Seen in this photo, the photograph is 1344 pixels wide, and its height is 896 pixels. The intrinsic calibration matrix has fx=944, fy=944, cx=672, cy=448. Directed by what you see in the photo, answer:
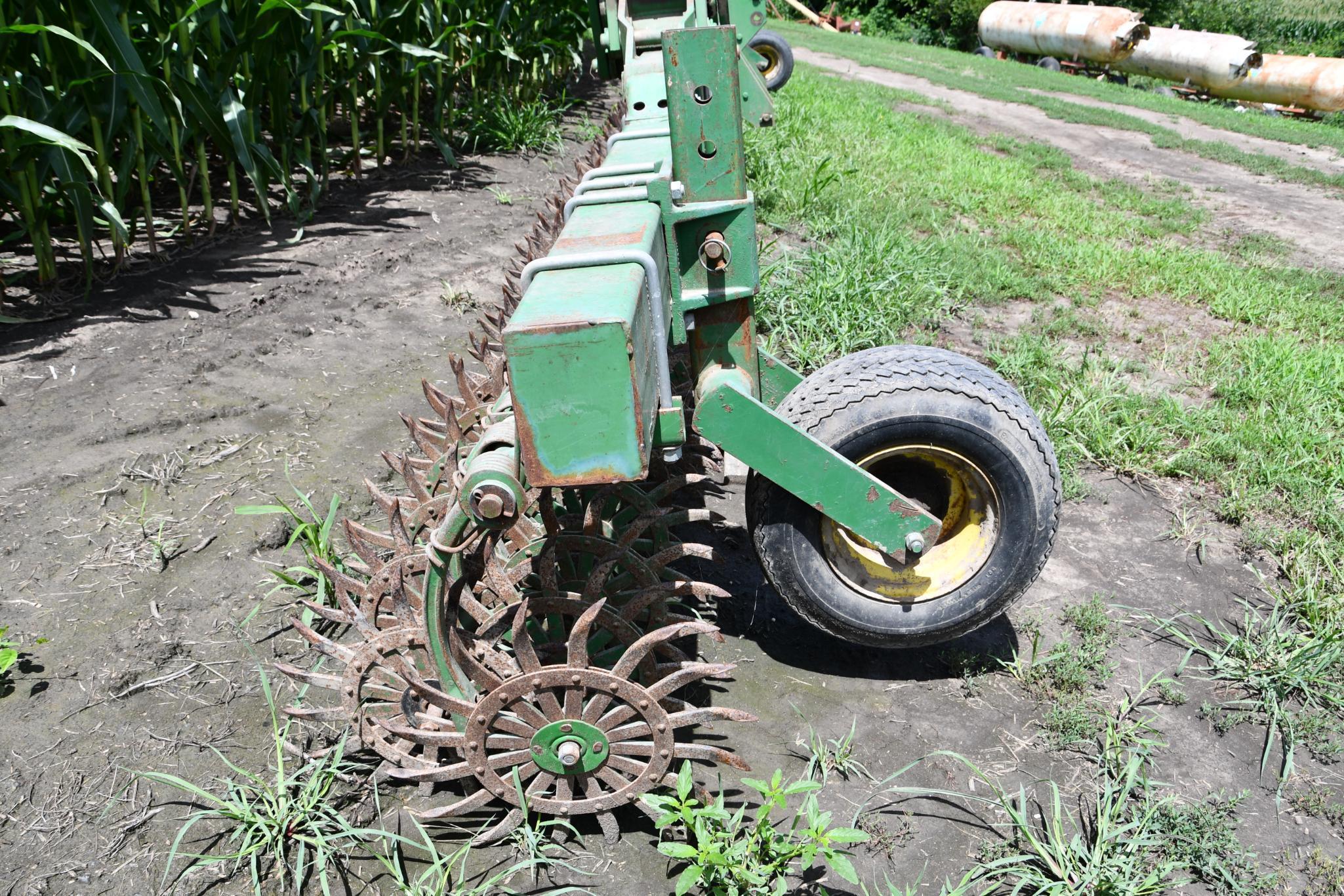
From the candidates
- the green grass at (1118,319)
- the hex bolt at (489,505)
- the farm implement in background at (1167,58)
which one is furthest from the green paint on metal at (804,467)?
the farm implement in background at (1167,58)

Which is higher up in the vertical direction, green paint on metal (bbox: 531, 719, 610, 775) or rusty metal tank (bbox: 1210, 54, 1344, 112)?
rusty metal tank (bbox: 1210, 54, 1344, 112)

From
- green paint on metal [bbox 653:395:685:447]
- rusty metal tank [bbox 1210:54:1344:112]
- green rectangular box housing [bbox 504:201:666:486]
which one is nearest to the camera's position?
green rectangular box housing [bbox 504:201:666:486]

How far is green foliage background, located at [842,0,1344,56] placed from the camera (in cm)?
2412

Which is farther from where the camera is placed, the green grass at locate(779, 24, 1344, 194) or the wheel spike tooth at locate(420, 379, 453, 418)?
the green grass at locate(779, 24, 1344, 194)

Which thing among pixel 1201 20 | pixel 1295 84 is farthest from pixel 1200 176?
pixel 1201 20

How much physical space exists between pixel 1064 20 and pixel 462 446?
66.7 ft

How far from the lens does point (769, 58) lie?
8641 millimetres

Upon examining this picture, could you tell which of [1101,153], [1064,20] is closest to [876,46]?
[1064,20]

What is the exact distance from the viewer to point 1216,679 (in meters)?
2.61

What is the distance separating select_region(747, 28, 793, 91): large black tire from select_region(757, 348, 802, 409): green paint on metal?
19.7 feet

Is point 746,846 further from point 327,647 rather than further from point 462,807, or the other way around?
point 327,647

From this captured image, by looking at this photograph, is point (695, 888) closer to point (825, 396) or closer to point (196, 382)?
point (825, 396)

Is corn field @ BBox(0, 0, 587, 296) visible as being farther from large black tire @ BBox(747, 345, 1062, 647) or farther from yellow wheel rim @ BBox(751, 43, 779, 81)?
large black tire @ BBox(747, 345, 1062, 647)

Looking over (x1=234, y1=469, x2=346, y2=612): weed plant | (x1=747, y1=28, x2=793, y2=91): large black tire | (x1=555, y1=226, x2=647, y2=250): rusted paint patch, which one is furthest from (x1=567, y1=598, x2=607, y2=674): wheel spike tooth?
(x1=747, y1=28, x2=793, y2=91): large black tire
